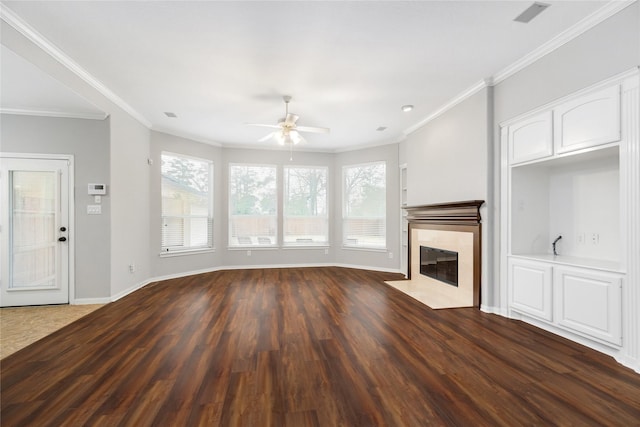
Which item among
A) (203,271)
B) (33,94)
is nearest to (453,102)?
(33,94)

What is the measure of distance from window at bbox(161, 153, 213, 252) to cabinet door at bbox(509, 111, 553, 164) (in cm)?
572

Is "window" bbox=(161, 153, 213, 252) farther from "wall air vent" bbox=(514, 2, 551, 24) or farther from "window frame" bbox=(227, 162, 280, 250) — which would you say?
"wall air vent" bbox=(514, 2, 551, 24)

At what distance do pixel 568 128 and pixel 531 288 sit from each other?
1.73 metres

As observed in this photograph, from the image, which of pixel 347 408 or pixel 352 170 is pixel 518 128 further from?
pixel 352 170

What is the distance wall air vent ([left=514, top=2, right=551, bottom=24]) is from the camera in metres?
2.27

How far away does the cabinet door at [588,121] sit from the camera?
236cm

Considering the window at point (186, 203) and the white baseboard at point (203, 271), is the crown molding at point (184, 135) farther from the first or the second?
the white baseboard at point (203, 271)

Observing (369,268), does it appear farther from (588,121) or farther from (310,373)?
(588,121)

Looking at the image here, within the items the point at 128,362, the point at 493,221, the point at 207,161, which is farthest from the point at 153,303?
the point at 493,221

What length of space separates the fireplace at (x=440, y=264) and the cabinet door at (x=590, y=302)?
1434mm

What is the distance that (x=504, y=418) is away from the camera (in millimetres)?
1671

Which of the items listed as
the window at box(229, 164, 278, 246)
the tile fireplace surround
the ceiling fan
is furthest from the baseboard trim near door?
the tile fireplace surround

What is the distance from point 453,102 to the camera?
414 cm

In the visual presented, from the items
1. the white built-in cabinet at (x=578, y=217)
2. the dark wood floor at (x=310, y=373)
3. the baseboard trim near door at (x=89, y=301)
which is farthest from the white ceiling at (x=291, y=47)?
the dark wood floor at (x=310, y=373)
